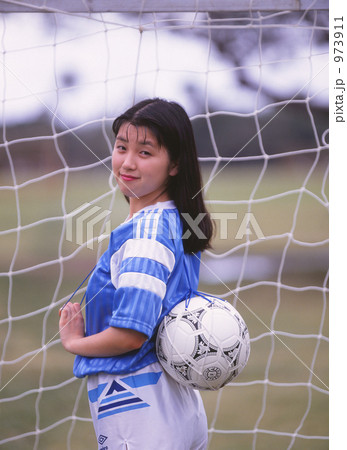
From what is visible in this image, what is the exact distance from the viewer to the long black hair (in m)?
1.28

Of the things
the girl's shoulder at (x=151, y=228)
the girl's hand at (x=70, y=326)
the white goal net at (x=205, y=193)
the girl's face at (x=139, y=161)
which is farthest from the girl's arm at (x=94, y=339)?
the white goal net at (x=205, y=193)

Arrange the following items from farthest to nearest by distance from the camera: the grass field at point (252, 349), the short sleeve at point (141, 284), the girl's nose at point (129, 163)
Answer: the grass field at point (252, 349) < the girl's nose at point (129, 163) < the short sleeve at point (141, 284)

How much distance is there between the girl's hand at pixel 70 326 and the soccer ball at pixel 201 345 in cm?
17

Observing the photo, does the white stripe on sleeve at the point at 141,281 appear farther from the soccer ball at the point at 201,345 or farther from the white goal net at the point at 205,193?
the white goal net at the point at 205,193

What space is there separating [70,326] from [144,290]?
23cm

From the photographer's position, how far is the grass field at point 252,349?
242 cm

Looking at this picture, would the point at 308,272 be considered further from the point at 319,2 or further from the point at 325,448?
the point at 319,2

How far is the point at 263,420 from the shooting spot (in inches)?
103

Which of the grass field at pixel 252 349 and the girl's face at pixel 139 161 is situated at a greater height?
the girl's face at pixel 139 161

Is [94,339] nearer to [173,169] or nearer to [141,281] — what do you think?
[141,281]

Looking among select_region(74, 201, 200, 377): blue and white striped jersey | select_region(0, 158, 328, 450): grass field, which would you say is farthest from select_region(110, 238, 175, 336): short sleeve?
select_region(0, 158, 328, 450): grass field

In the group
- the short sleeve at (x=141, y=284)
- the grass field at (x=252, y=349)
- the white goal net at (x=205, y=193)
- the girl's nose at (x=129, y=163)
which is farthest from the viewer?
the grass field at (x=252, y=349)

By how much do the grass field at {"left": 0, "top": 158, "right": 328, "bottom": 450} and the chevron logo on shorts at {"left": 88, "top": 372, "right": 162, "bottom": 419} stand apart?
0.68m

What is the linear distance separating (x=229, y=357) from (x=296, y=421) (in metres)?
1.55
